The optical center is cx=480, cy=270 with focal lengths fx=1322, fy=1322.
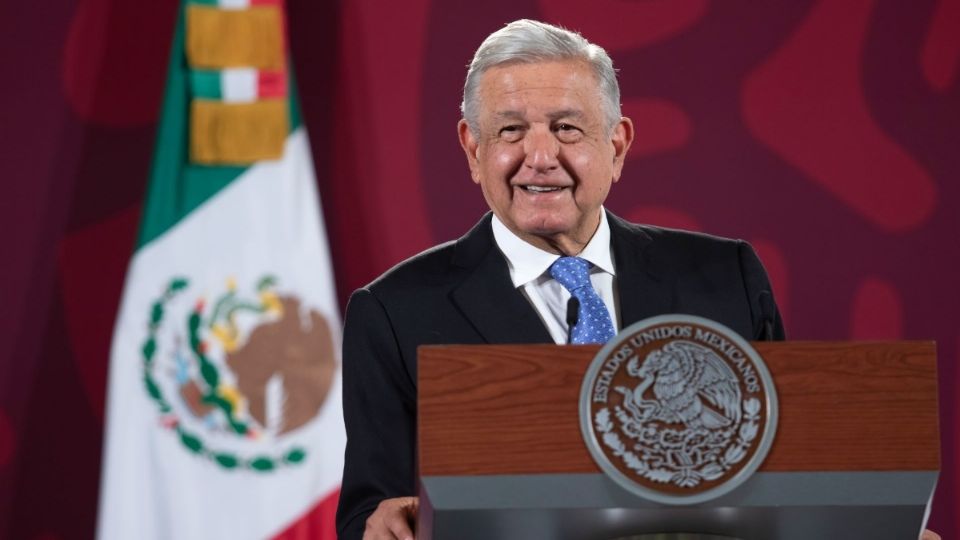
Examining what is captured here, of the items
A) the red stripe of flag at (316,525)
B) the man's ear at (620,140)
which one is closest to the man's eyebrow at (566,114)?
the man's ear at (620,140)

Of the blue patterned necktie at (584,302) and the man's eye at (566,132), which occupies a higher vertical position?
the man's eye at (566,132)

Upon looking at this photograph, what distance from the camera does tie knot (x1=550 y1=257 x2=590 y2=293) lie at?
1.85 metres

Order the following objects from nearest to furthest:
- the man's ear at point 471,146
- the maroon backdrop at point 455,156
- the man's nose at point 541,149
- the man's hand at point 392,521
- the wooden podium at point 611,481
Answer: the wooden podium at point 611,481, the man's hand at point 392,521, the man's nose at point 541,149, the man's ear at point 471,146, the maroon backdrop at point 455,156

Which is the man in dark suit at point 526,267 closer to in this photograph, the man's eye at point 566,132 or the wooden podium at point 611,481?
the man's eye at point 566,132

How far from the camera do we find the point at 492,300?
185 centimetres

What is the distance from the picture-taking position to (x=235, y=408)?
12.0 feet

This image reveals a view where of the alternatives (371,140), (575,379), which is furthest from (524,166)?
(371,140)

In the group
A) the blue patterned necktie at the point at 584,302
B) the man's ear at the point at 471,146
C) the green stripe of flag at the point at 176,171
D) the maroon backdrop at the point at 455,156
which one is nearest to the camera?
the blue patterned necktie at the point at 584,302

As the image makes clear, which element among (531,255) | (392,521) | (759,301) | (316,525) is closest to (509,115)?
(531,255)

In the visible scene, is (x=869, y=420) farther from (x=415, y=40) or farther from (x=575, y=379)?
(x=415, y=40)

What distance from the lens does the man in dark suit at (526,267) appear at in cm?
182

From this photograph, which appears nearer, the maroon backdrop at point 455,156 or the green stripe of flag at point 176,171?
the maroon backdrop at point 455,156

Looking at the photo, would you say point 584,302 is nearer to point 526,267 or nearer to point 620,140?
point 526,267

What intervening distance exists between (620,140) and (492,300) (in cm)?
36
